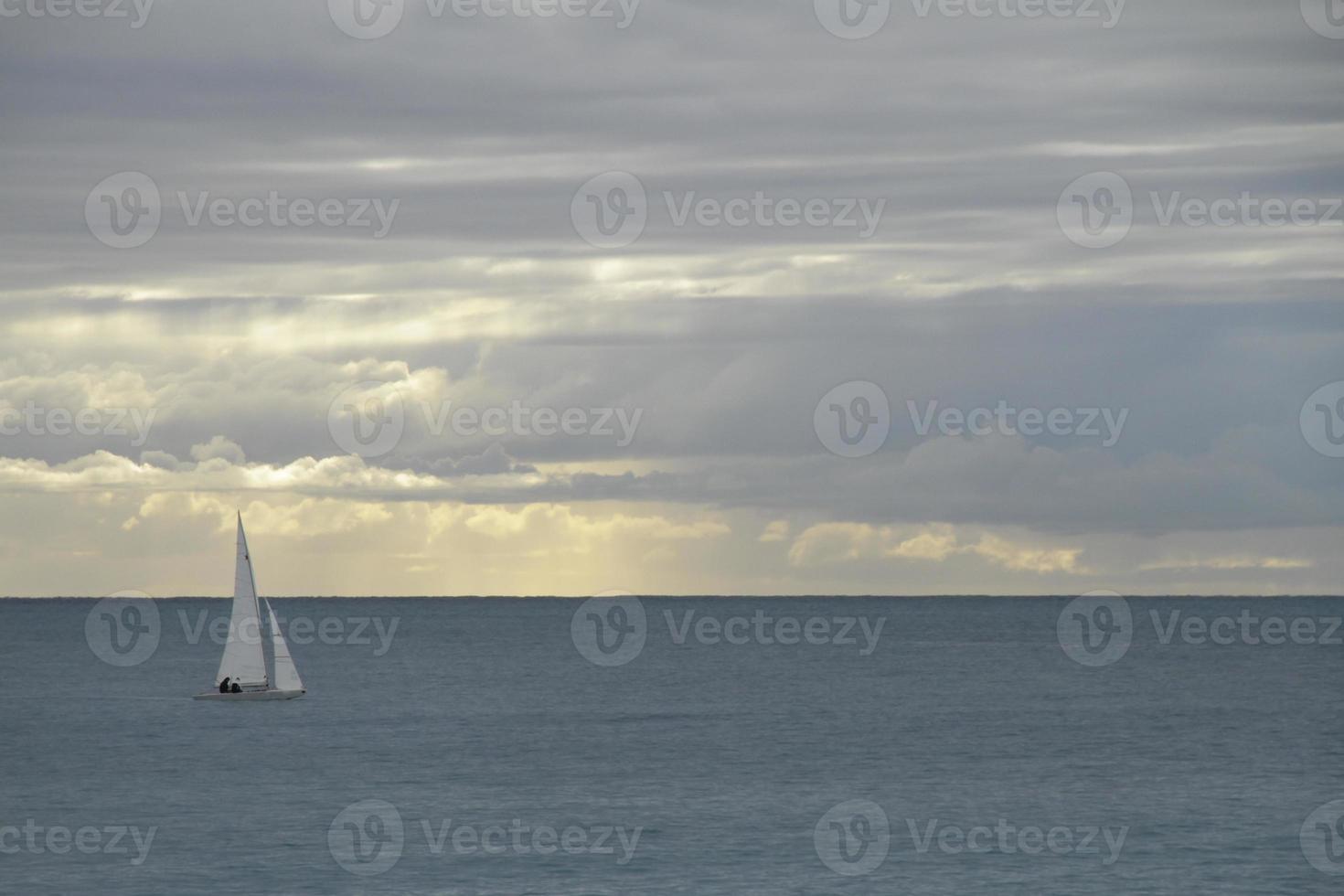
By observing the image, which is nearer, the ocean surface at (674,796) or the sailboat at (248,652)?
the ocean surface at (674,796)

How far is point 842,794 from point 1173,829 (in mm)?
17857

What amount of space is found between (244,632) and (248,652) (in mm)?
5021

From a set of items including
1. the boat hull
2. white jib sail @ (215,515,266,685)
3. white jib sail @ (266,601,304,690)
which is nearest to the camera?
white jib sail @ (215,515,266,685)

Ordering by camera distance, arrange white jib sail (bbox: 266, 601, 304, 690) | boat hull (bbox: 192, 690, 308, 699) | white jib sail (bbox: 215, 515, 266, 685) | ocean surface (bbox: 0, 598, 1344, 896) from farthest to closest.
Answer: boat hull (bbox: 192, 690, 308, 699) → white jib sail (bbox: 266, 601, 304, 690) → white jib sail (bbox: 215, 515, 266, 685) → ocean surface (bbox: 0, 598, 1344, 896)

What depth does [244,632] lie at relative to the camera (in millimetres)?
120500

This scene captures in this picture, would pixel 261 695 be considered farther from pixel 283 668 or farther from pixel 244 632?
pixel 244 632

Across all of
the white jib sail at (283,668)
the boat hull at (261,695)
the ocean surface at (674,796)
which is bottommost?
the ocean surface at (674,796)

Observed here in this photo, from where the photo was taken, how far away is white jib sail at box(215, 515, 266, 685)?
118 meters

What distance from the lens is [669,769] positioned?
96.4 metres

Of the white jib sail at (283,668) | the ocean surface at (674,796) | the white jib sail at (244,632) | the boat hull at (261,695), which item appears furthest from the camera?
the boat hull at (261,695)

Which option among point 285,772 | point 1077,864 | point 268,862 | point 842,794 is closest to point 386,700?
point 285,772

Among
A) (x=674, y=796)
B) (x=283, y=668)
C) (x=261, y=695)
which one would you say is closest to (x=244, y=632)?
(x=261, y=695)

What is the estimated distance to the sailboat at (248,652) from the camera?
118m

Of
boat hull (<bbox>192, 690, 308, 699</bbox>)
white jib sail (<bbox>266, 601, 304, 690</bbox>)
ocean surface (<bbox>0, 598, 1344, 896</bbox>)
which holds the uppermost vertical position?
white jib sail (<bbox>266, 601, 304, 690</bbox>)
